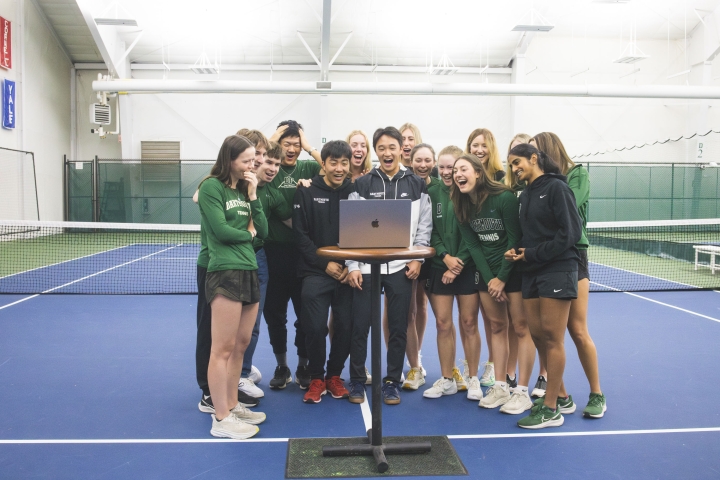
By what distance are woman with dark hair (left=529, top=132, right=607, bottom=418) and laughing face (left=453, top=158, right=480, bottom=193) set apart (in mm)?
455

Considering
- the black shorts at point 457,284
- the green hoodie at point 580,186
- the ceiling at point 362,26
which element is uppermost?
the ceiling at point 362,26

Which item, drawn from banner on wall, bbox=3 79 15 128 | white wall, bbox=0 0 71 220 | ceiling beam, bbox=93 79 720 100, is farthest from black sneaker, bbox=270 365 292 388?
banner on wall, bbox=3 79 15 128

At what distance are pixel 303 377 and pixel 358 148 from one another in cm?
188

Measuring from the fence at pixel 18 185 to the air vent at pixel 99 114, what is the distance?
242 cm

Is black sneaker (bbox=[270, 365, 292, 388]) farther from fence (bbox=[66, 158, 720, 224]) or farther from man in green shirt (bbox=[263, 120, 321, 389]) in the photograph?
fence (bbox=[66, 158, 720, 224])

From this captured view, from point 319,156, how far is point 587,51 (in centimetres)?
2032

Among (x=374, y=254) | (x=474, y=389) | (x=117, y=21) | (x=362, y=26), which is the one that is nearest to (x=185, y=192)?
(x=117, y=21)

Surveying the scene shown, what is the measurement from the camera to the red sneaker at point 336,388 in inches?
184

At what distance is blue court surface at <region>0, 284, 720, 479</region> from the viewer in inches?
138

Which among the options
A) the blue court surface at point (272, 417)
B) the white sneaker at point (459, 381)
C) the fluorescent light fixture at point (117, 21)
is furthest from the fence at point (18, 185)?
the white sneaker at point (459, 381)

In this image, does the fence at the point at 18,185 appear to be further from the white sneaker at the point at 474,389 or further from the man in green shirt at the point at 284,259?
the white sneaker at the point at 474,389

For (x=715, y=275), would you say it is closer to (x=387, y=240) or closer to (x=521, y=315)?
(x=521, y=315)

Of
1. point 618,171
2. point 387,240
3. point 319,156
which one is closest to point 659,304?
point 319,156

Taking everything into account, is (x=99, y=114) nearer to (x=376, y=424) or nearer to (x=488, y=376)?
(x=488, y=376)
